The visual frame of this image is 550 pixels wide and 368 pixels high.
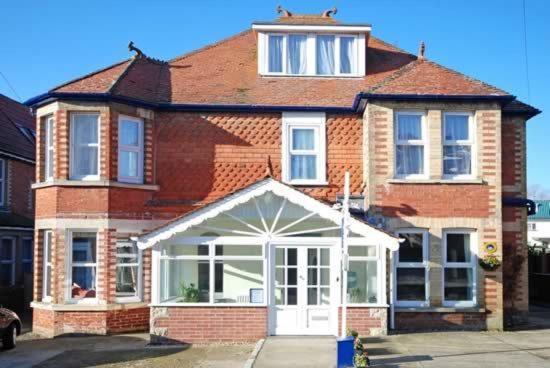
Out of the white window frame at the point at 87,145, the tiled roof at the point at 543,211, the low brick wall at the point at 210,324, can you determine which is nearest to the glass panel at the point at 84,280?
the white window frame at the point at 87,145

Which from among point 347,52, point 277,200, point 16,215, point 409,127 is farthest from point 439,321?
point 16,215

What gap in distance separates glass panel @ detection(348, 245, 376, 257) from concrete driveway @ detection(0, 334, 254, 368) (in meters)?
3.26

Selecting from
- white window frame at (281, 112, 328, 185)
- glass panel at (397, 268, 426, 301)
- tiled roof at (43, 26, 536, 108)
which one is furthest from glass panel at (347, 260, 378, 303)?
tiled roof at (43, 26, 536, 108)

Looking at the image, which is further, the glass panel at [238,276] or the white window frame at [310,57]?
the white window frame at [310,57]

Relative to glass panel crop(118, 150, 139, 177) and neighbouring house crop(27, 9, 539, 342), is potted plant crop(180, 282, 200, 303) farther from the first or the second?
glass panel crop(118, 150, 139, 177)

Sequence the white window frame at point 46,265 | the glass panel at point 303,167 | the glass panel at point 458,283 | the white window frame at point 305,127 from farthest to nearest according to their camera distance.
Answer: the glass panel at point 303,167 → the white window frame at point 305,127 → the white window frame at point 46,265 → the glass panel at point 458,283

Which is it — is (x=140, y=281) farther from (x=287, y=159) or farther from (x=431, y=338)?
(x=431, y=338)

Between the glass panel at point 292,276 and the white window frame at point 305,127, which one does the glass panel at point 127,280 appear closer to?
the glass panel at point 292,276

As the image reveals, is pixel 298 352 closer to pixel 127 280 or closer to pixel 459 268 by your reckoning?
pixel 459 268

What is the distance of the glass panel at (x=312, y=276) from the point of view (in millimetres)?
15461

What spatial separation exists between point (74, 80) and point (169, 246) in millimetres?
→ 5297

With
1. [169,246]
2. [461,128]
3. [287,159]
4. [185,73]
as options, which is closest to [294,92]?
[287,159]

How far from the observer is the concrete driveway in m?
12.8

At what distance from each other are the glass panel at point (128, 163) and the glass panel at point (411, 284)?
7.27 m
